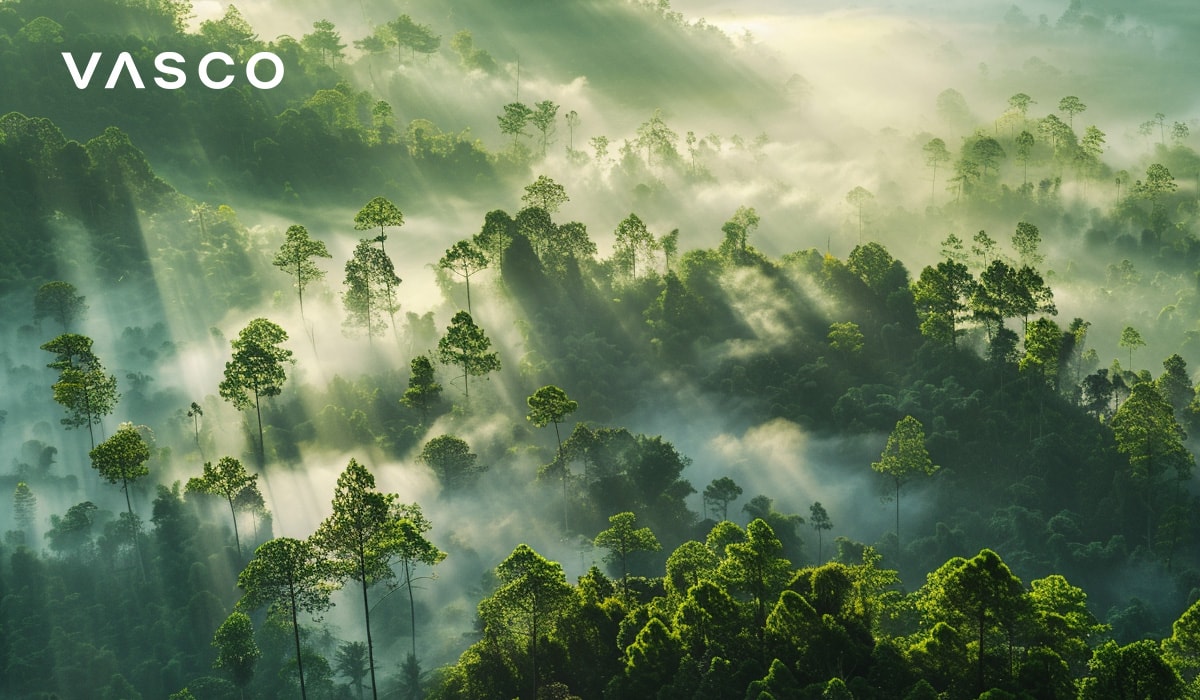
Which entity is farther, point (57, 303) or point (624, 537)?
point (57, 303)

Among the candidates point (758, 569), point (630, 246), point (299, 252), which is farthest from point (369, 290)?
Answer: point (758, 569)

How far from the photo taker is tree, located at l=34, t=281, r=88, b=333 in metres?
146

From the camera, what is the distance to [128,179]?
552 feet

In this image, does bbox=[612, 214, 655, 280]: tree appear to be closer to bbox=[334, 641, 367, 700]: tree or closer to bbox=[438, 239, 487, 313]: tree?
bbox=[438, 239, 487, 313]: tree

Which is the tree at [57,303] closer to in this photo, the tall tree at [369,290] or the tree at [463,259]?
the tall tree at [369,290]

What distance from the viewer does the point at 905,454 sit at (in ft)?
410

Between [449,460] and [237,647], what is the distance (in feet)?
108

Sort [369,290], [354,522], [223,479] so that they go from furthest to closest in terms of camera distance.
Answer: [369,290] < [223,479] < [354,522]

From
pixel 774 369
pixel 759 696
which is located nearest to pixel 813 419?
pixel 774 369

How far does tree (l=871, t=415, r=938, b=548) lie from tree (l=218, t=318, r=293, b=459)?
63138 mm

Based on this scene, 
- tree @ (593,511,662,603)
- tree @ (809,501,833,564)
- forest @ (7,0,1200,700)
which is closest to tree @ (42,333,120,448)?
forest @ (7,0,1200,700)

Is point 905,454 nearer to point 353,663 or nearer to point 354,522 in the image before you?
point 353,663

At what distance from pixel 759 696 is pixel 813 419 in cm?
6873

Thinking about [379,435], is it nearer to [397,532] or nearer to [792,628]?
[397,532]
